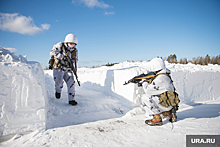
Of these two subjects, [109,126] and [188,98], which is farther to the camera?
[188,98]

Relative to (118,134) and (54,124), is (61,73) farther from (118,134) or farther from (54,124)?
(118,134)

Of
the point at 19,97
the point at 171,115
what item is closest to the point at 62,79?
the point at 19,97

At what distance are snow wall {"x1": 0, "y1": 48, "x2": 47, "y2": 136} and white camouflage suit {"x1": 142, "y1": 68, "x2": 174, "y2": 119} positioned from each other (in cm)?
203

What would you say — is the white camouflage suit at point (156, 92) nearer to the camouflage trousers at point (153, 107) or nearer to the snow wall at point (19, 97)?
the camouflage trousers at point (153, 107)

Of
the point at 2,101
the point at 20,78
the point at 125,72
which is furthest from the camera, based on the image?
the point at 125,72

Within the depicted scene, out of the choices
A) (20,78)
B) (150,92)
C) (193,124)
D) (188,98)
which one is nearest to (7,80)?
(20,78)

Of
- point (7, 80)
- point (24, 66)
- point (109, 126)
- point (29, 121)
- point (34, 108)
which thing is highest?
point (24, 66)

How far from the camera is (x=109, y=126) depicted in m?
2.50

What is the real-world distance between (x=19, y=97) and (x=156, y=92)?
2.48 m

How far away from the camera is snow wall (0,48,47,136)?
198 centimetres

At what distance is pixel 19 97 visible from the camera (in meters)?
2.08

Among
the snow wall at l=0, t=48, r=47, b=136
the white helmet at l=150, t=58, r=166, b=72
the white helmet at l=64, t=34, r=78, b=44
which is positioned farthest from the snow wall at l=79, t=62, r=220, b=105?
the snow wall at l=0, t=48, r=47, b=136

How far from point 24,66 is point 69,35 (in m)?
1.66

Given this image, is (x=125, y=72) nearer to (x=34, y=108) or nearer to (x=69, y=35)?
(x=69, y=35)
